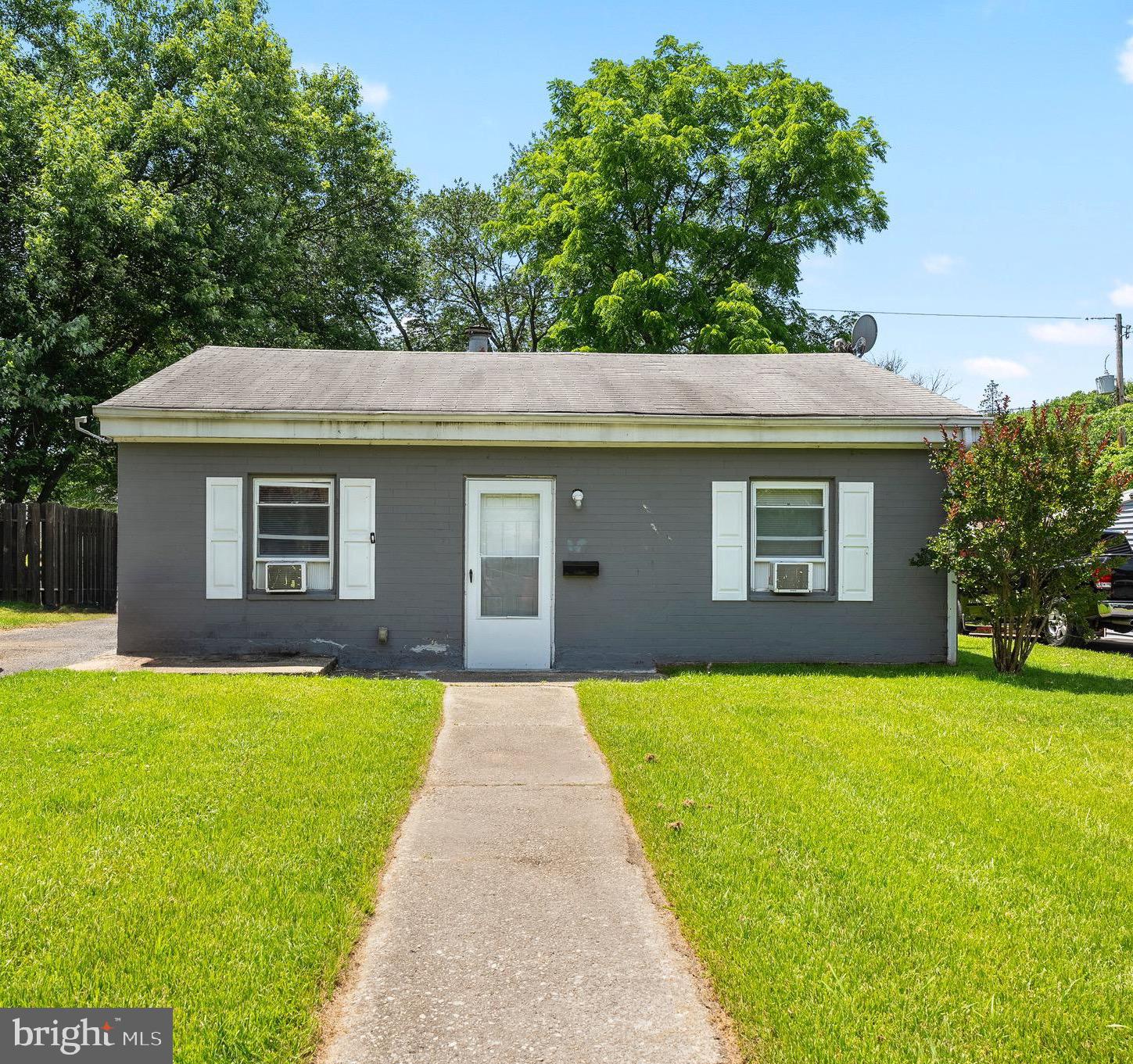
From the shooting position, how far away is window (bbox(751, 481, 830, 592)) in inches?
367

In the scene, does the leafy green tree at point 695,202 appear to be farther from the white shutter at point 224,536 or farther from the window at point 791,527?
the white shutter at point 224,536

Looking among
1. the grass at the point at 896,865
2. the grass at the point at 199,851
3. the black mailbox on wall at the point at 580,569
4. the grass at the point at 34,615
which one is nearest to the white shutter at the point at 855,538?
the grass at the point at 896,865

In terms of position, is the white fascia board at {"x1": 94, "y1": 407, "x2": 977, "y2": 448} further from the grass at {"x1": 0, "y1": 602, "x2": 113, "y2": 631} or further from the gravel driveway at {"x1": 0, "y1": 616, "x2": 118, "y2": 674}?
the grass at {"x1": 0, "y1": 602, "x2": 113, "y2": 631}

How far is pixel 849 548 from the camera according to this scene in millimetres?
9258

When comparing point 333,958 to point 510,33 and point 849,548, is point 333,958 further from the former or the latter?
point 510,33

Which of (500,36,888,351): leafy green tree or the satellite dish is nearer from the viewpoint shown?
the satellite dish

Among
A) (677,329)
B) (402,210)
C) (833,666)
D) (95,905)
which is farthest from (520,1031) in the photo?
(402,210)

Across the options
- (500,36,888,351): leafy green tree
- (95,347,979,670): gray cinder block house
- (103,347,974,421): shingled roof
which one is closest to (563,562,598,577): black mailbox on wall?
(95,347,979,670): gray cinder block house

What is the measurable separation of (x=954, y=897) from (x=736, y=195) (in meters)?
21.6

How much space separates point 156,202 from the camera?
16.9 meters

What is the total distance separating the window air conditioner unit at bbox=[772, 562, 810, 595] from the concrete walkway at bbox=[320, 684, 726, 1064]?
4.95 metres

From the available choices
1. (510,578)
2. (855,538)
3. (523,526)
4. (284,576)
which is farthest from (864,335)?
(284,576)

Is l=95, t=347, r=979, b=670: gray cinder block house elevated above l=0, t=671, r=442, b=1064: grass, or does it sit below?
above

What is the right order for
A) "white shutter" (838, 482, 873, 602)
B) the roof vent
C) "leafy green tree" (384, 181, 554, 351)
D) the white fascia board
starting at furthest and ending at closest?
"leafy green tree" (384, 181, 554, 351) < the roof vent < "white shutter" (838, 482, 873, 602) < the white fascia board
